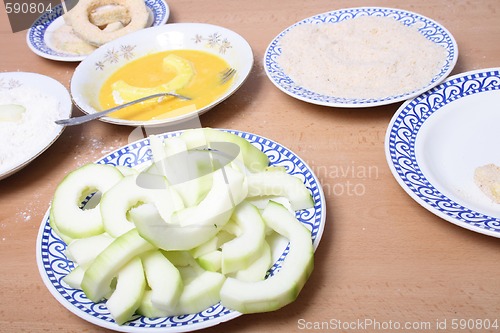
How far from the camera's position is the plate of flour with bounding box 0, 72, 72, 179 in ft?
3.09

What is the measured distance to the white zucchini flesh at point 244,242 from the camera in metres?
0.64

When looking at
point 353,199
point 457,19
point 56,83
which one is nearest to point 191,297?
point 353,199

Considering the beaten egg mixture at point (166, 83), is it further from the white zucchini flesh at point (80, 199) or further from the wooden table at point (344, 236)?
the white zucchini flesh at point (80, 199)

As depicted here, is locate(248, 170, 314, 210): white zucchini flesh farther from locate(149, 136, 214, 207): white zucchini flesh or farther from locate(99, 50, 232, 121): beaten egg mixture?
locate(99, 50, 232, 121): beaten egg mixture

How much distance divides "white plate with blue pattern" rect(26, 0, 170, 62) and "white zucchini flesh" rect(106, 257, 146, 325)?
30.7 inches

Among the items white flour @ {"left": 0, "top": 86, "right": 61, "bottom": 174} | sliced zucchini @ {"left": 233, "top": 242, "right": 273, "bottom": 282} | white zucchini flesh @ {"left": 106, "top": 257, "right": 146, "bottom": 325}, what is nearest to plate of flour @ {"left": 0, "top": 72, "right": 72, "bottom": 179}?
white flour @ {"left": 0, "top": 86, "right": 61, "bottom": 174}

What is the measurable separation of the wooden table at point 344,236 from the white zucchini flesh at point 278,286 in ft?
0.22

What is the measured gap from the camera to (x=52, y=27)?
1.48 metres

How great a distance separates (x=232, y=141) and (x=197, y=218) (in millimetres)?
198

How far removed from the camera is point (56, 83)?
3.67 ft

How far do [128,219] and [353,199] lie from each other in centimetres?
37

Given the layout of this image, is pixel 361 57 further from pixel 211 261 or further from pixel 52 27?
pixel 52 27

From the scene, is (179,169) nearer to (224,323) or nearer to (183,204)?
(183,204)

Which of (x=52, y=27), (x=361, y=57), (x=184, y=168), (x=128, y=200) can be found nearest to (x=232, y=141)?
(x=184, y=168)
